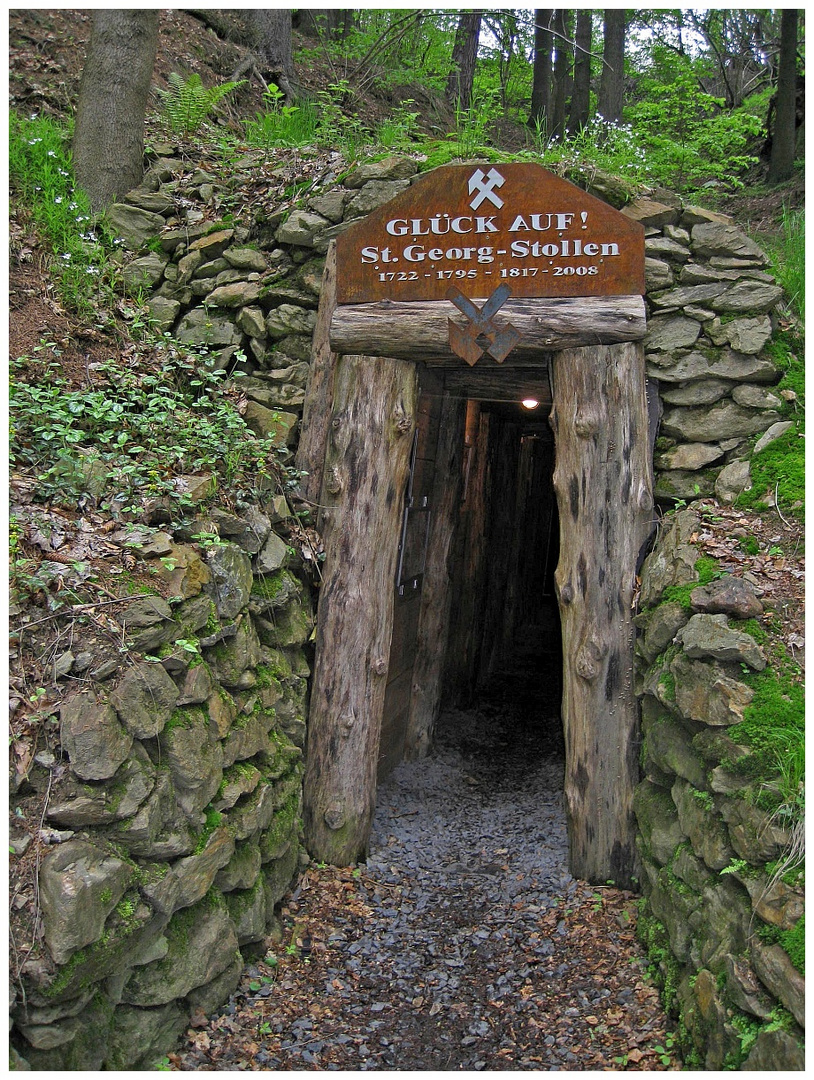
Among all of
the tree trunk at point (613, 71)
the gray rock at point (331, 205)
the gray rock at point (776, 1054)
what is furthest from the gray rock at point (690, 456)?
the tree trunk at point (613, 71)

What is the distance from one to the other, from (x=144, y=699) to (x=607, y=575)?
2606mm

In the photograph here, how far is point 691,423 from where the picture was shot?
15.4 ft

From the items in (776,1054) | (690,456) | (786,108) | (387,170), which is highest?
(786,108)

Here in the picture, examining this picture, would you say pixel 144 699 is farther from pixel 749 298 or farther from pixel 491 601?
pixel 491 601

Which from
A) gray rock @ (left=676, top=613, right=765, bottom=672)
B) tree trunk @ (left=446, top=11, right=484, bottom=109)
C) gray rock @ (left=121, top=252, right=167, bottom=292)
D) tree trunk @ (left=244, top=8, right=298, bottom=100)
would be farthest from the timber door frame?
tree trunk @ (left=446, top=11, right=484, bottom=109)

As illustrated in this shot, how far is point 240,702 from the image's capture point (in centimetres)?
394

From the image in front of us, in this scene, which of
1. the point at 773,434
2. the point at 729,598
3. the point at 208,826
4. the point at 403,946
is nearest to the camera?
the point at 208,826

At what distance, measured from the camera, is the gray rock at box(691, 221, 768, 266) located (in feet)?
15.9

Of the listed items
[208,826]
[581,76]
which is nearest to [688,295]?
[208,826]

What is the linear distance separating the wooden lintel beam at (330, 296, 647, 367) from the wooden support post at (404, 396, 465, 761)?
216cm

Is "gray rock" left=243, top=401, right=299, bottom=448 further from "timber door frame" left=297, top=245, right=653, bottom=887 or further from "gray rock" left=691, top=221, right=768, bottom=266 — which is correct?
"gray rock" left=691, top=221, right=768, bottom=266

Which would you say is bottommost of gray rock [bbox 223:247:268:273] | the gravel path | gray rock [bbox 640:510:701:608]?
the gravel path

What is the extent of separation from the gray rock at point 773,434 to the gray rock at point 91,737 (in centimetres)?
354

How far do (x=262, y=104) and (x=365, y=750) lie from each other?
699 cm
